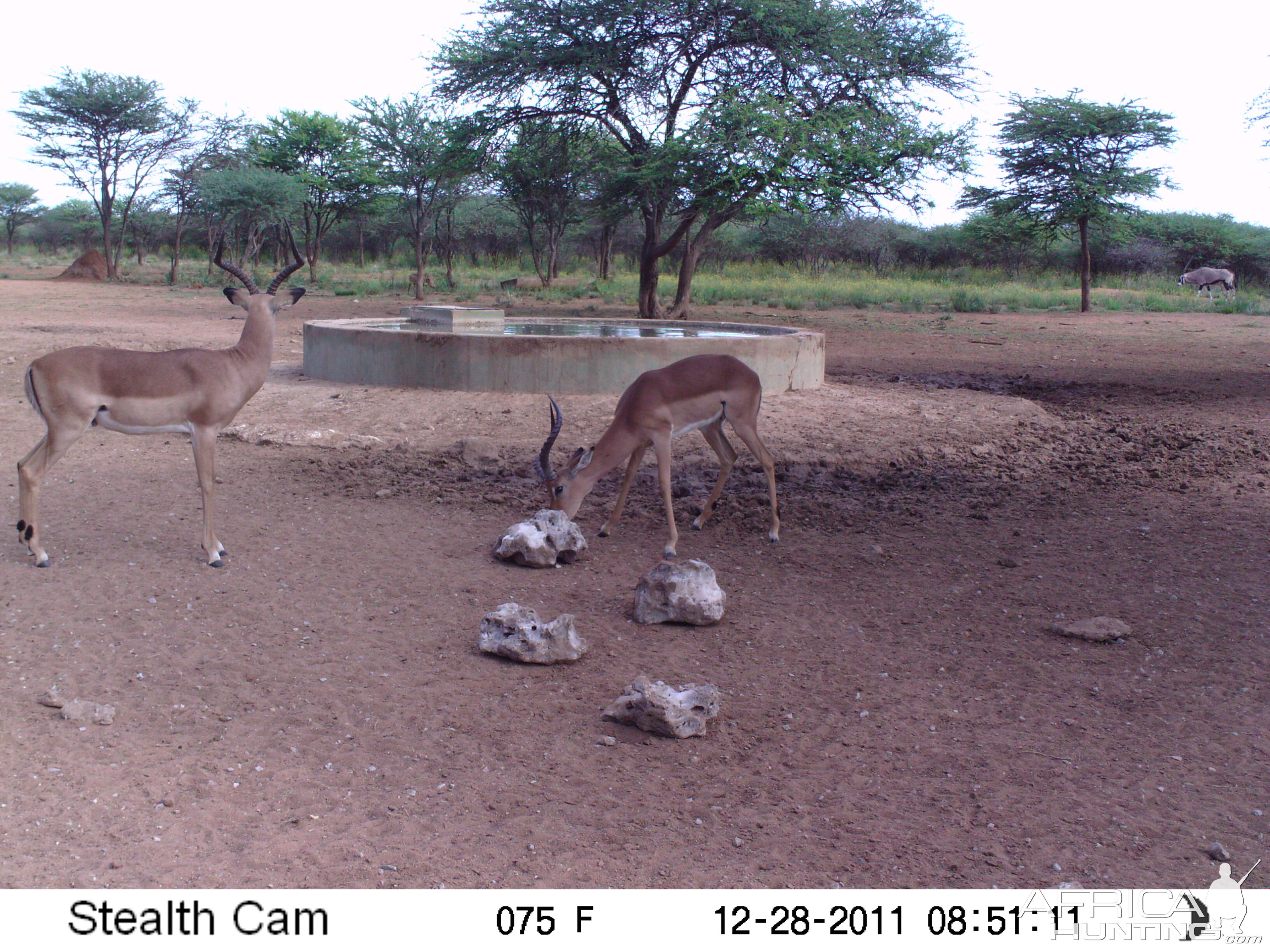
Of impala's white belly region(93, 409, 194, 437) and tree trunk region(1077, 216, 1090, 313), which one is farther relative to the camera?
tree trunk region(1077, 216, 1090, 313)

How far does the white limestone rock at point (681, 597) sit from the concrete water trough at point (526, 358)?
5052 millimetres

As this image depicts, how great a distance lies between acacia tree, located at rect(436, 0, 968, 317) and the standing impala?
38.5 ft

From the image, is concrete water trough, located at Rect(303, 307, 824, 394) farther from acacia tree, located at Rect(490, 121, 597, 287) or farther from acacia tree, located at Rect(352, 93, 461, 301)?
acacia tree, located at Rect(352, 93, 461, 301)

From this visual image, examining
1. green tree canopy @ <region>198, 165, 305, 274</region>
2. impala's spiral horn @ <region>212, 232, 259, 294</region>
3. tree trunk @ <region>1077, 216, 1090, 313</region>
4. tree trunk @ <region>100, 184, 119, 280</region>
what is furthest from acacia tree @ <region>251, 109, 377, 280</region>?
impala's spiral horn @ <region>212, 232, 259, 294</region>

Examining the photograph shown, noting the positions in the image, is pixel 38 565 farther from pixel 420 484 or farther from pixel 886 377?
pixel 886 377

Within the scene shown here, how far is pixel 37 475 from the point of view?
558 cm

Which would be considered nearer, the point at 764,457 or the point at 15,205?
the point at 764,457

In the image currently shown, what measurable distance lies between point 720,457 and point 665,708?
11.7 feet

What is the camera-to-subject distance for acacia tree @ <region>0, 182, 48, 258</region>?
175 ft

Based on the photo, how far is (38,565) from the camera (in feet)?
18.1

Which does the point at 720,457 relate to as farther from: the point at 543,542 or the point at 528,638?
the point at 528,638

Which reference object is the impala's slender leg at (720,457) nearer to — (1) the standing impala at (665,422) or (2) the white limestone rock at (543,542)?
(1) the standing impala at (665,422)

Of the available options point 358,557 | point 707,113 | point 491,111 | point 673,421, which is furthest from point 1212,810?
point 491,111

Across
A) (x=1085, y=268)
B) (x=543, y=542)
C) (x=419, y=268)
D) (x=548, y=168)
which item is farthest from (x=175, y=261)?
(x=543, y=542)
